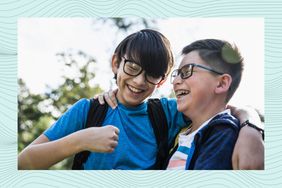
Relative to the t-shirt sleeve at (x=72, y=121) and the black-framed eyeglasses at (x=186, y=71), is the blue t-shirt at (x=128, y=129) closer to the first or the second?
the t-shirt sleeve at (x=72, y=121)

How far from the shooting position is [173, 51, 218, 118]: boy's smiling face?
10.00 feet

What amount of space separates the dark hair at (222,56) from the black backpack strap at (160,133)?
0.23 m

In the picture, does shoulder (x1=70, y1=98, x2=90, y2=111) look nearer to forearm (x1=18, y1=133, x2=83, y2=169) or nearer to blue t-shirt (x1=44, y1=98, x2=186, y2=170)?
blue t-shirt (x1=44, y1=98, x2=186, y2=170)

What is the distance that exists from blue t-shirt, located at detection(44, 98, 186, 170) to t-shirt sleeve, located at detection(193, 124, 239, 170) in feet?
0.54

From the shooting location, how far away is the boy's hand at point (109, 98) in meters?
3.10

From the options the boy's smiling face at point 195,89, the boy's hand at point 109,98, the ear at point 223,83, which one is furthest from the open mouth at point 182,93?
the boy's hand at point 109,98

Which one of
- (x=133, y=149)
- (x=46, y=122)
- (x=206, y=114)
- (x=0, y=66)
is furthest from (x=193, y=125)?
(x=0, y=66)

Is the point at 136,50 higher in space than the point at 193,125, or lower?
higher

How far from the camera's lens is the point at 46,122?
3156 mm

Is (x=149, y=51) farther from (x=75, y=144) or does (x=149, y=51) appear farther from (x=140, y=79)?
(x=75, y=144)

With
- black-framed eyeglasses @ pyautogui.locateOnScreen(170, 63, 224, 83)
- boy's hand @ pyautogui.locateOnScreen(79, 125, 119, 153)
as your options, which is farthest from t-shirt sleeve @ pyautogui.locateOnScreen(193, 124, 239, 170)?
boy's hand @ pyautogui.locateOnScreen(79, 125, 119, 153)

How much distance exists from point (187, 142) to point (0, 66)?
79 centimetres

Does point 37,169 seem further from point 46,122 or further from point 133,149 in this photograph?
point 133,149

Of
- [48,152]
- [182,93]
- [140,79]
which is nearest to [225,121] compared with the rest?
[182,93]
